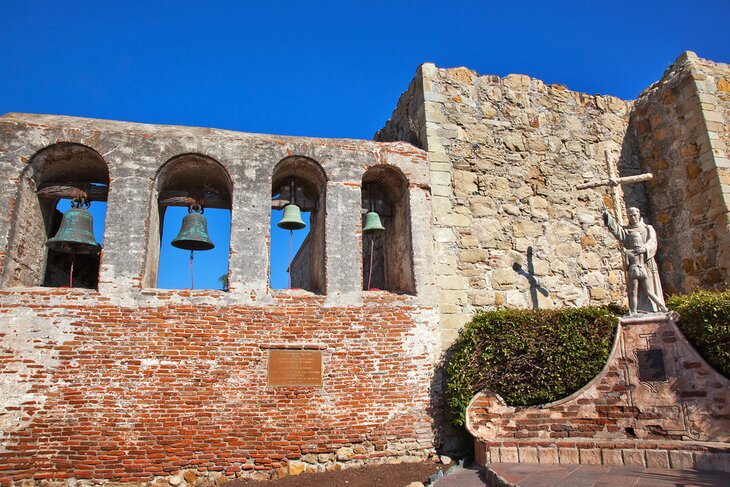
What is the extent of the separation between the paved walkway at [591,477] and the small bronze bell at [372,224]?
420 centimetres

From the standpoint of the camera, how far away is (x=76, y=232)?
8.33 m

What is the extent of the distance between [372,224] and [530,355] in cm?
341

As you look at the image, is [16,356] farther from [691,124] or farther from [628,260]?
[691,124]

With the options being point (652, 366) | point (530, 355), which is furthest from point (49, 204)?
point (652, 366)

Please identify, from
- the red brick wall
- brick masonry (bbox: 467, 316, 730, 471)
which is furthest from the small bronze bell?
brick masonry (bbox: 467, 316, 730, 471)

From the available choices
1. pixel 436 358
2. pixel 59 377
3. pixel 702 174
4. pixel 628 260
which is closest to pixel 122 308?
pixel 59 377

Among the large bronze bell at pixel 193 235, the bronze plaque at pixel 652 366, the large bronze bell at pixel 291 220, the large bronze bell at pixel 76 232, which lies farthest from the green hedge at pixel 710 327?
the large bronze bell at pixel 76 232

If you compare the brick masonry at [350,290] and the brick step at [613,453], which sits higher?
the brick masonry at [350,290]

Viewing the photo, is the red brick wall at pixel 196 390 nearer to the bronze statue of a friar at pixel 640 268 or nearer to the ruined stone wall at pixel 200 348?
the ruined stone wall at pixel 200 348

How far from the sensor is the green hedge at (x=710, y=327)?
6.89 meters

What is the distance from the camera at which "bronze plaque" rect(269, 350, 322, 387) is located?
26.1 feet

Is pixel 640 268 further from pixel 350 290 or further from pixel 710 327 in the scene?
pixel 350 290

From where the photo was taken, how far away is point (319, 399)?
8000 millimetres

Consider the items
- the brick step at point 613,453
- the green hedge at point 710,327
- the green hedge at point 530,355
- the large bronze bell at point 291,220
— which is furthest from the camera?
the large bronze bell at point 291,220
